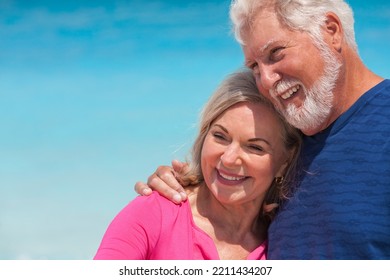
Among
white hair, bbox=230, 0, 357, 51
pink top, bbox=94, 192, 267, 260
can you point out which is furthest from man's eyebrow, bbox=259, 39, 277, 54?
pink top, bbox=94, 192, 267, 260

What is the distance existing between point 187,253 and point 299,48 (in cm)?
150

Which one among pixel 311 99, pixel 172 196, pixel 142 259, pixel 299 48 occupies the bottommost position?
pixel 142 259

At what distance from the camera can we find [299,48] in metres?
4.32

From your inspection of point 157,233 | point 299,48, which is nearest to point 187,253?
point 157,233

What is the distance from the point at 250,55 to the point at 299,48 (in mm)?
354

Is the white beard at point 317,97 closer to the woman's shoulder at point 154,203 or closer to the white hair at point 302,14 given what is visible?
the white hair at point 302,14

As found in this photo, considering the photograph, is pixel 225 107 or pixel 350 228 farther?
pixel 225 107

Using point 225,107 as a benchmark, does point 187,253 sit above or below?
below

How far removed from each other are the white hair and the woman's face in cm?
52

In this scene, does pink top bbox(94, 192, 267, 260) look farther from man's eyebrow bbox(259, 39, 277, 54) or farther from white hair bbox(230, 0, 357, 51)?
white hair bbox(230, 0, 357, 51)

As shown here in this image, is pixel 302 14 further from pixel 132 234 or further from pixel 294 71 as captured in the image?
pixel 132 234

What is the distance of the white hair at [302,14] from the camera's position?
14.2ft

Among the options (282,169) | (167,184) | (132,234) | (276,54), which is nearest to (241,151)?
(282,169)
